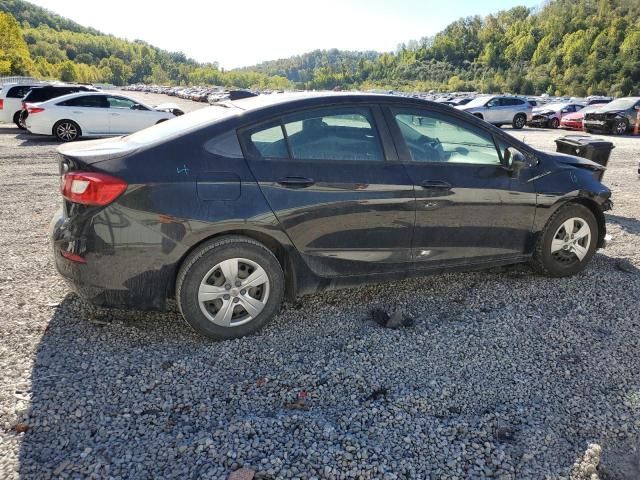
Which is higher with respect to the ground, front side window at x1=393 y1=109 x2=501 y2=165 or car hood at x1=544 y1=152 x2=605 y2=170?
front side window at x1=393 y1=109 x2=501 y2=165

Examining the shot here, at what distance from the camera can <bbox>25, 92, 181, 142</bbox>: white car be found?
14445 mm

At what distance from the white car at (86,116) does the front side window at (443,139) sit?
1267cm

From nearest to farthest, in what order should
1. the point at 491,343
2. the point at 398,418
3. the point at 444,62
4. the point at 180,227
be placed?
the point at 398,418 < the point at 180,227 < the point at 491,343 < the point at 444,62

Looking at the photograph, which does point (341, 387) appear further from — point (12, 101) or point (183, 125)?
point (12, 101)

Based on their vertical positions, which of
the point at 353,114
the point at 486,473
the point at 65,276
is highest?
the point at 353,114

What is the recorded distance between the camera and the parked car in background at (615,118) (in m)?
20.6

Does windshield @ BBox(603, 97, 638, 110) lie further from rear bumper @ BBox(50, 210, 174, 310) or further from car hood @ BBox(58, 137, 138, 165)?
rear bumper @ BBox(50, 210, 174, 310)

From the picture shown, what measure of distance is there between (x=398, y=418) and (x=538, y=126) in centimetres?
2649

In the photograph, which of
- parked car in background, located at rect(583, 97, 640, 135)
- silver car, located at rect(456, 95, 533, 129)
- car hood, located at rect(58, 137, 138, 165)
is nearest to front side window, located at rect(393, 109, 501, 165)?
car hood, located at rect(58, 137, 138, 165)

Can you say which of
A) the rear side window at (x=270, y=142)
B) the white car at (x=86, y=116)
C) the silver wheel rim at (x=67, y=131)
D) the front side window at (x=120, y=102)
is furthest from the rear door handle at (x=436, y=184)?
the silver wheel rim at (x=67, y=131)

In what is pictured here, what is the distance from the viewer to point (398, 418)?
2.68 m

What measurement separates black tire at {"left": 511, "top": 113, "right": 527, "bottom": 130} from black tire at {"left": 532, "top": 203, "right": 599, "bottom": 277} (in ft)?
72.7

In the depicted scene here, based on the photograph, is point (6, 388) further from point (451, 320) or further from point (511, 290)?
point (511, 290)

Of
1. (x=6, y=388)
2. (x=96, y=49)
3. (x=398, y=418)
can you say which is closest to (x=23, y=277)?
(x=6, y=388)
